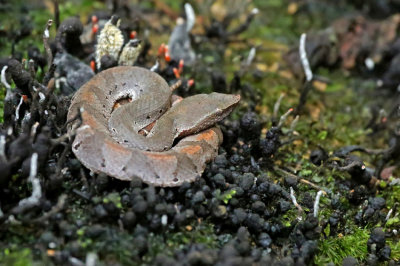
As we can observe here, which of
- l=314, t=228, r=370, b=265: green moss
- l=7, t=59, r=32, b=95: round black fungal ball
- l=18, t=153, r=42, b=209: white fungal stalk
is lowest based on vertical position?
l=314, t=228, r=370, b=265: green moss

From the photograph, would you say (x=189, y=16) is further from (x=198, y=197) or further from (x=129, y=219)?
(x=129, y=219)

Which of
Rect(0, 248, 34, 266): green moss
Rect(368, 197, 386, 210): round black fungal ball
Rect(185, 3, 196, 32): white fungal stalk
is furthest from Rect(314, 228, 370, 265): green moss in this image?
Rect(185, 3, 196, 32): white fungal stalk

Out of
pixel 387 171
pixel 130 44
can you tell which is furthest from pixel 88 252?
pixel 387 171

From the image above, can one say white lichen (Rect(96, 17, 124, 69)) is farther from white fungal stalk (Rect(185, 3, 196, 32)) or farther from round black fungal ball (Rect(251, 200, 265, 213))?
round black fungal ball (Rect(251, 200, 265, 213))

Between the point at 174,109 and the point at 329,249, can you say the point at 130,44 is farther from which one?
the point at 329,249

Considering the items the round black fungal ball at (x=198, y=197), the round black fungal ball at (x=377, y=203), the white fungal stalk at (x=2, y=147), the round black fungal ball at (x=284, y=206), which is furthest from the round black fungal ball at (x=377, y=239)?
the white fungal stalk at (x=2, y=147)
